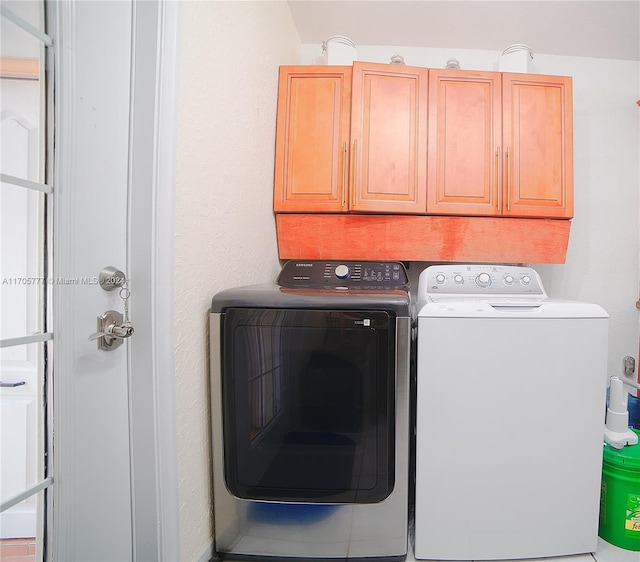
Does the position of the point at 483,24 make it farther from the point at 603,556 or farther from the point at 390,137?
the point at 603,556

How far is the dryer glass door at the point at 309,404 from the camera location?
111cm

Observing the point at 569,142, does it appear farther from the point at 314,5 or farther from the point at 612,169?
the point at 314,5

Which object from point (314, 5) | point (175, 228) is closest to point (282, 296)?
point (175, 228)

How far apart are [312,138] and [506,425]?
1.46m

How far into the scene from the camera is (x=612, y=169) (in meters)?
2.02

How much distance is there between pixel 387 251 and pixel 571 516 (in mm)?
1210

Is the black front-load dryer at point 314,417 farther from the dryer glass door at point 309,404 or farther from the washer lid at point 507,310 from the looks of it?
the washer lid at point 507,310

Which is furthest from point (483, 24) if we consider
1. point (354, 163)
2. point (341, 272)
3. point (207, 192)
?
point (207, 192)

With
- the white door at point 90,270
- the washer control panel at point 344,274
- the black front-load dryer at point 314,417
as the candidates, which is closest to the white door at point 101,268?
the white door at point 90,270

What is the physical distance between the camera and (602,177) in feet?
6.61

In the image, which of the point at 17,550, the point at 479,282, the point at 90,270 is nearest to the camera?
the point at 17,550

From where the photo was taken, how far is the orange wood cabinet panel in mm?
1645

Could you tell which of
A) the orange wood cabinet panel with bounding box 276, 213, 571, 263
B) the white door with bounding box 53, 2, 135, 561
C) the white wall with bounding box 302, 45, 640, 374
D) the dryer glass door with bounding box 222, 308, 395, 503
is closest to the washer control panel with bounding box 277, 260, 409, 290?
the orange wood cabinet panel with bounding box 276, 213, 571, 263

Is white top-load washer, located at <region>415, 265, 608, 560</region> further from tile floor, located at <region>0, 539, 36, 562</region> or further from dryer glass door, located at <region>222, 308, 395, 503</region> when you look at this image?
tile floor, located at <region>0, 539, 36, 562</region>
